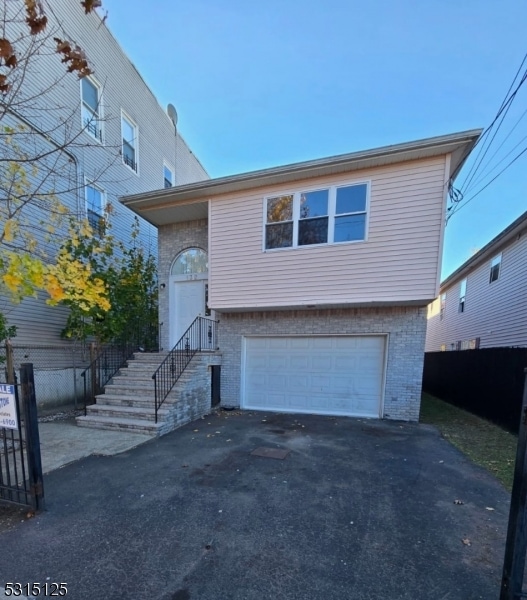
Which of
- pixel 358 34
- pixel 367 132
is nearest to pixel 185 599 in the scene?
pixel 358 34

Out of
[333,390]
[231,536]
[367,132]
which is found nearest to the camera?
[231,536]

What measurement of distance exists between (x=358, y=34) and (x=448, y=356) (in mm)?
9964

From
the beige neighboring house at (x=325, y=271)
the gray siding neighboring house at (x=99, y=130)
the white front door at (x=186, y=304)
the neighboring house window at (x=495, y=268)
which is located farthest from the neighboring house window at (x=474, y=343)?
the gray siding neighboring house at (x=99, y=130)

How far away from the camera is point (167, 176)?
1331cm

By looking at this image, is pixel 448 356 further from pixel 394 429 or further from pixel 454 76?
pixel 454 76

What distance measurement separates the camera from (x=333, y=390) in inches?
299

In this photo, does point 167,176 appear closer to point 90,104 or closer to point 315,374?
point 90,104

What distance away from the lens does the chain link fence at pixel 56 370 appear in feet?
23.8

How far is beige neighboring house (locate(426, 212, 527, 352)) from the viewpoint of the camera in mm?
9047

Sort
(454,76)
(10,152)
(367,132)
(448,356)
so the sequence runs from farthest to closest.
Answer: (448,356) < (367,132) < (10,152) < (454,76)

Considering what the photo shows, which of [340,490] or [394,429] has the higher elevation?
[340,490]

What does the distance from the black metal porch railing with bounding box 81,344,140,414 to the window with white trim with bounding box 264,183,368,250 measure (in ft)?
17.8

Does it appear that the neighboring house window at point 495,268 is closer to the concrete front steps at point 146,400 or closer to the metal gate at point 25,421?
the concrete front steps at point 146,400

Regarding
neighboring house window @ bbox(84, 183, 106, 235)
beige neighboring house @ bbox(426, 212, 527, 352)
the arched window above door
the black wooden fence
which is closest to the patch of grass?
the black wooden fence
